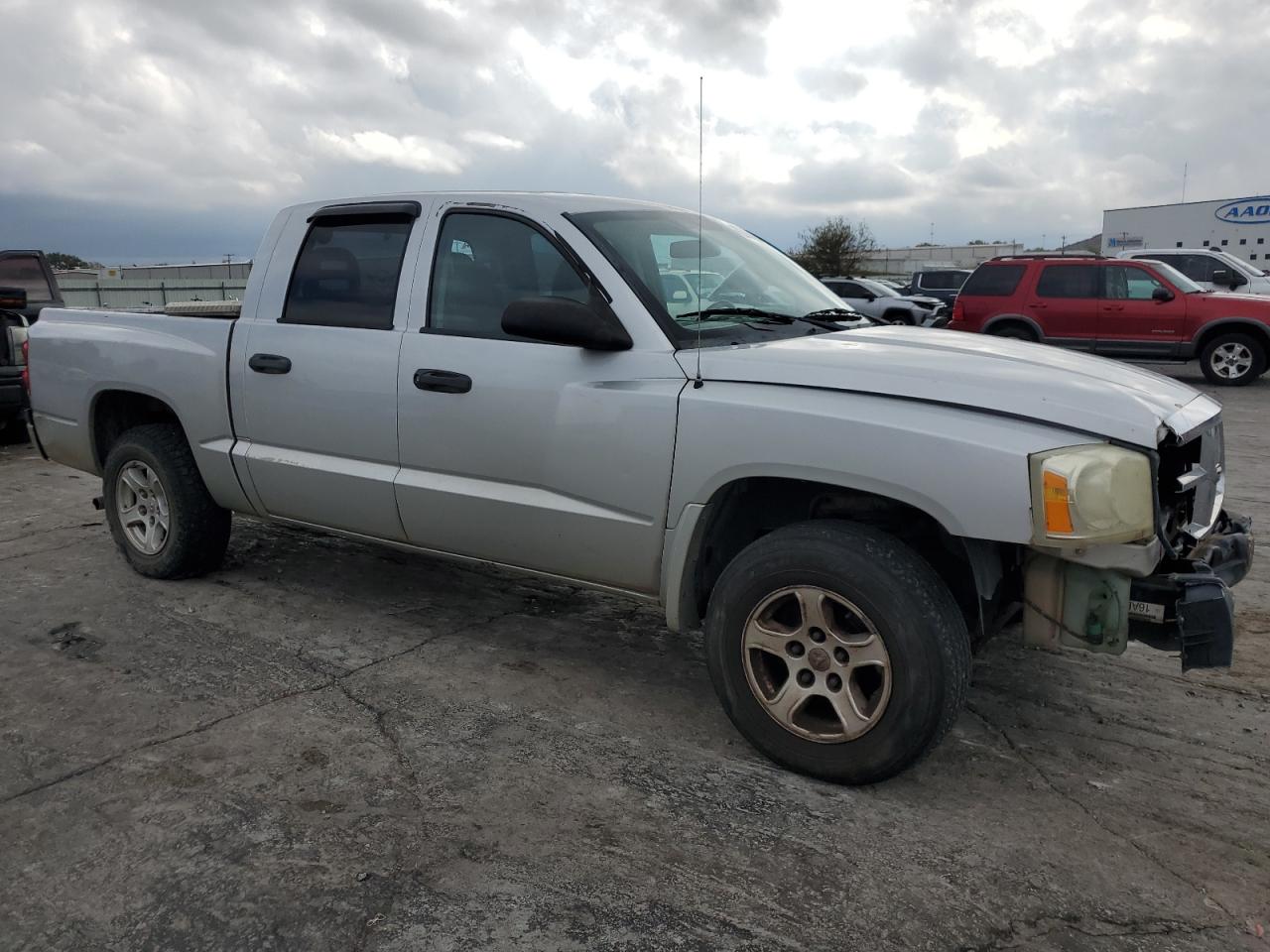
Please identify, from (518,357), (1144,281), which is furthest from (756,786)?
(1144,281)

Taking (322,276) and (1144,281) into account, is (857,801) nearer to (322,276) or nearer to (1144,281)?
(322,276)

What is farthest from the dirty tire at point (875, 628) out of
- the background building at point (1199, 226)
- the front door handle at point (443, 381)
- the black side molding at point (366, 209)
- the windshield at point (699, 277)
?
the background building at point (1199, 226)

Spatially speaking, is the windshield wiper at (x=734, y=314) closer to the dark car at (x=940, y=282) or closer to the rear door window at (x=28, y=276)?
the rear door window at (x=28, y=276)

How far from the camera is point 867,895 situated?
8.57 ft

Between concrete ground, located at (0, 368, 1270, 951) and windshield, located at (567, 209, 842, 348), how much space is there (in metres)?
1.41

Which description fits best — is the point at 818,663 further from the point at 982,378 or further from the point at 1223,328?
the point at 1223,328

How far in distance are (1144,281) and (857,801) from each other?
45.3 ft

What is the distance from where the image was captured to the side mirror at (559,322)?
334cm

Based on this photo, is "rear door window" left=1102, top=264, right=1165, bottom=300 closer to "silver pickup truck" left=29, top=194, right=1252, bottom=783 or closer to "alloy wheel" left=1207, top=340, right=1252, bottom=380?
"alloy wheel" left=1207, top=340, right=1252, bottom=380

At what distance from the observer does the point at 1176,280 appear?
47.6 feet

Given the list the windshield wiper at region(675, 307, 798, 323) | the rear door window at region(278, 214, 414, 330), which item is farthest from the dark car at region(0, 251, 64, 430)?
the windshield wiper at region(675, 307, 798, 323)

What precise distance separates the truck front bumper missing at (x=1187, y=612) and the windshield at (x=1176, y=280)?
13.1 meters

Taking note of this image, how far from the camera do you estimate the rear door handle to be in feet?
14.2

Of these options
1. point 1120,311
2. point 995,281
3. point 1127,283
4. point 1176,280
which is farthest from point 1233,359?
point 995,281
